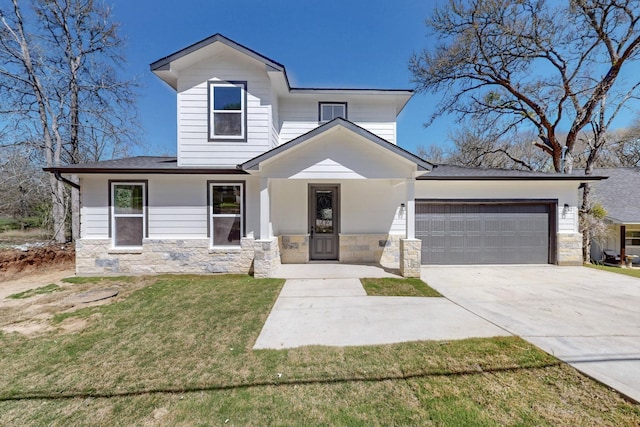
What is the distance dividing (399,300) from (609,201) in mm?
14090

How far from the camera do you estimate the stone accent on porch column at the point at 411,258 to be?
702 centimetres

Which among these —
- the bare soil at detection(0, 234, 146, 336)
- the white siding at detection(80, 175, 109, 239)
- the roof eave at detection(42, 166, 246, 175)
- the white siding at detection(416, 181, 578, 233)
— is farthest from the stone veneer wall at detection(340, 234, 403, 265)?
the white siding at detection(80, 175, 109, 239)

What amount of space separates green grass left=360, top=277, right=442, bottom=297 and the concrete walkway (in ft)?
0.83

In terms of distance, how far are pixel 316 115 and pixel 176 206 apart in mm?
5721

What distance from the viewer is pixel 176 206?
25.3ft

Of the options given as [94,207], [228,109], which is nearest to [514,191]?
[228,109]

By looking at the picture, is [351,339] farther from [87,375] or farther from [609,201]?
[609,201]

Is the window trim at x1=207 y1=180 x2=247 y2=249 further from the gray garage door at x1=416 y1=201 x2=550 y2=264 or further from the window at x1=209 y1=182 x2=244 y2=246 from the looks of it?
→ the gray garage door at x1=416 y1=201 x2=550 y2=264

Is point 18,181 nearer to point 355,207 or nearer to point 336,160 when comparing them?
point 336,160

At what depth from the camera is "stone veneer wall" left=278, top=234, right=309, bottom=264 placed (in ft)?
28.7

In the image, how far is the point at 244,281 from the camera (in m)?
6.88

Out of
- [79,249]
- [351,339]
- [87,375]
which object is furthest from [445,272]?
[79,249]

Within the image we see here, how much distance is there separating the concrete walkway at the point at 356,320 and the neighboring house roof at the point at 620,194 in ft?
38.7

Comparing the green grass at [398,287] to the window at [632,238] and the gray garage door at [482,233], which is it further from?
the window at [632,238]
